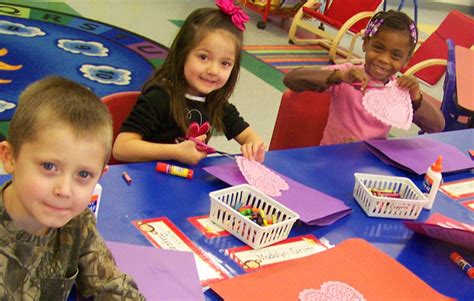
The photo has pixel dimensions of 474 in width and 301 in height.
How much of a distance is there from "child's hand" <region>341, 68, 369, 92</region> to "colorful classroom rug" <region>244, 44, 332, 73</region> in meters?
2.77

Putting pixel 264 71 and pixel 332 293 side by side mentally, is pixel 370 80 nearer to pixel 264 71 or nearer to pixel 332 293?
pixel 332 293

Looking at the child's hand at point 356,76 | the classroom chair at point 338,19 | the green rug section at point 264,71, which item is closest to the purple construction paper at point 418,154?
the child's hand at point 356,76

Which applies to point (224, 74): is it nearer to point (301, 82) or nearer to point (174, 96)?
point (174, 96)

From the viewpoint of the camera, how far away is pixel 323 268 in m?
1.17

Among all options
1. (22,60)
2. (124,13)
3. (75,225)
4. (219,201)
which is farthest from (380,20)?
(124,13)

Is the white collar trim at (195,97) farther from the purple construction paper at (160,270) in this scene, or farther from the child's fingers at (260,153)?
the purple construction paper at (160,270)

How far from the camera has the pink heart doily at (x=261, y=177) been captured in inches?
55.1

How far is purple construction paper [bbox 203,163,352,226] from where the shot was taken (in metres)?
1.34

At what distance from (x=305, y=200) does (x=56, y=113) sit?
28.9 inches

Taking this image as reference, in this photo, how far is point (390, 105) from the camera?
1797 mm

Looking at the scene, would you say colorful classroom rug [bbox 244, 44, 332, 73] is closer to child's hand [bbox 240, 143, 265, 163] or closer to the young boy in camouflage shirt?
child's hand [bbox 240, 143, 265, 163]

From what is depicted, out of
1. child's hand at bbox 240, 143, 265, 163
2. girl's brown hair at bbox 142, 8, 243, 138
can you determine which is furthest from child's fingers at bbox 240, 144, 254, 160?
girl's brown hair at bbox 142, 8, 243, 138

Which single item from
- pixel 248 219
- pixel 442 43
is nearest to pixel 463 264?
pixel 248 219

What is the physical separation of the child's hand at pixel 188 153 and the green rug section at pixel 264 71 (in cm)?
275
